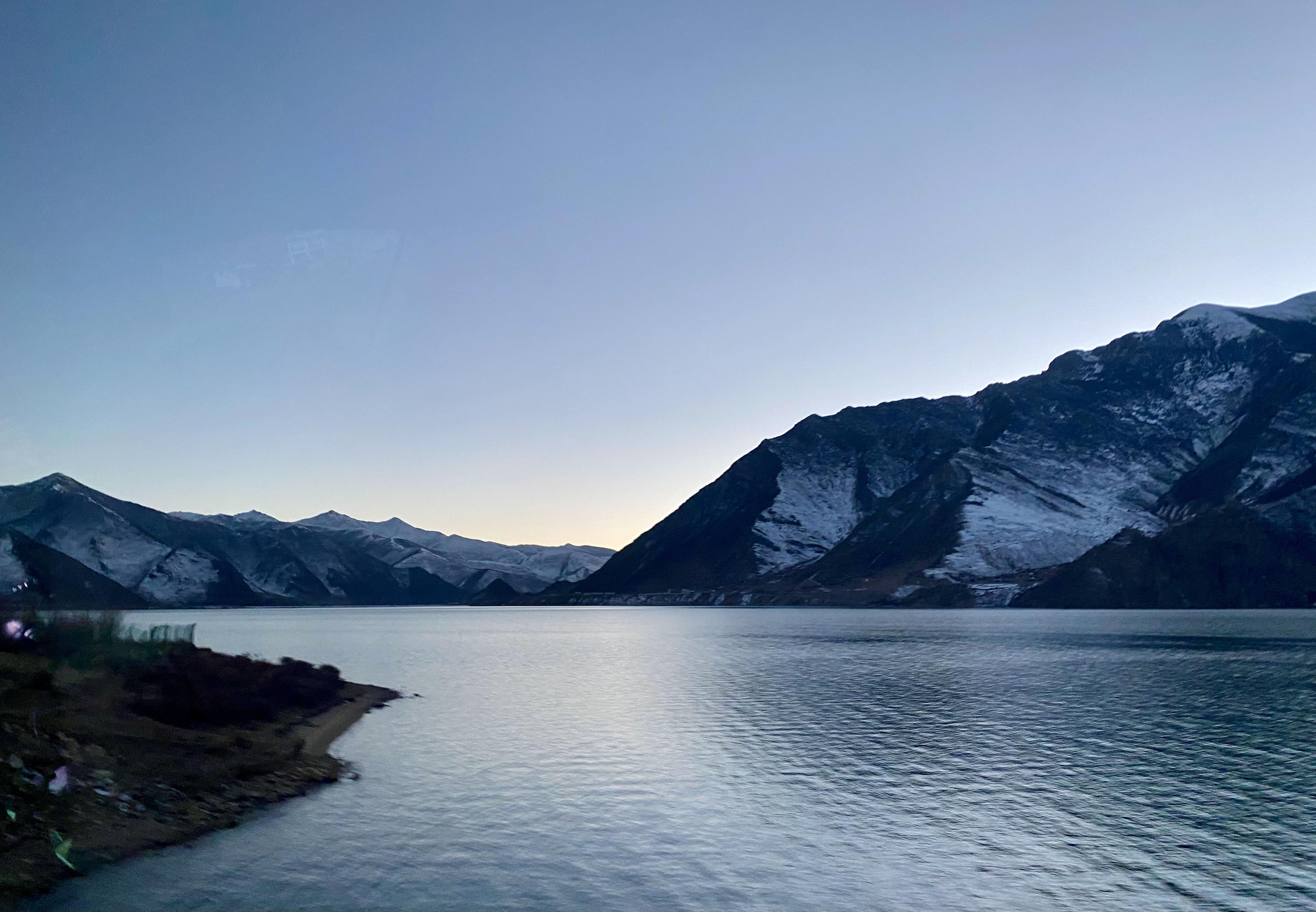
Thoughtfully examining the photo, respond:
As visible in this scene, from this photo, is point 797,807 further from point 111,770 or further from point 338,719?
point 338,719

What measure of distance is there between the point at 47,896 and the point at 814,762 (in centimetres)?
2965

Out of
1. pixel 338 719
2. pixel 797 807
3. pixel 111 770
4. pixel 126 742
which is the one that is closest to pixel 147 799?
pixel 111 770

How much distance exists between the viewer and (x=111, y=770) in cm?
3092

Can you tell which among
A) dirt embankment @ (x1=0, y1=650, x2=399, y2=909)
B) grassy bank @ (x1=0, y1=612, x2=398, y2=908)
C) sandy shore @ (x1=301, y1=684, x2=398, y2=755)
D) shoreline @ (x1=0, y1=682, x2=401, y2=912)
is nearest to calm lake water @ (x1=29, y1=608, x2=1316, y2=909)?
shoreline @ (x1=0, y1=682, x2=401, y2=912)

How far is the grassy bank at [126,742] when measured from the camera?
25.2 metres

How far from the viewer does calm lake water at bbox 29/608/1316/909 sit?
981 inches

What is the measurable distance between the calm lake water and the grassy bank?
1418mm

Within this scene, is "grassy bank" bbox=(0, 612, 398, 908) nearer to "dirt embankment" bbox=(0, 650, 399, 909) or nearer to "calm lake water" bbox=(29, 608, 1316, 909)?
"dirt embankment" bbox=(0, 650, 399, 909)

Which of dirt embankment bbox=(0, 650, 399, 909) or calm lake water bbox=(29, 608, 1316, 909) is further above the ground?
dirt embankment bbox=(0, 650, 399, 909)

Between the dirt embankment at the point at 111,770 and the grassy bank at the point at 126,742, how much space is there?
0.05 metres

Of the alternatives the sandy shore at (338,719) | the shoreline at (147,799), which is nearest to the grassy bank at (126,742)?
the shoreline at (147,799)

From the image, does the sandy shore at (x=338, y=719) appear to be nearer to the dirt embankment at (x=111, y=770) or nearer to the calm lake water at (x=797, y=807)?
the dirt embankment at (x=111, y=770)

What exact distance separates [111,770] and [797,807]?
23.4m

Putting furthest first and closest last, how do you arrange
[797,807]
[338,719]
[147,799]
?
1. [338,719]
2. [797,807]
3. [147,799]
